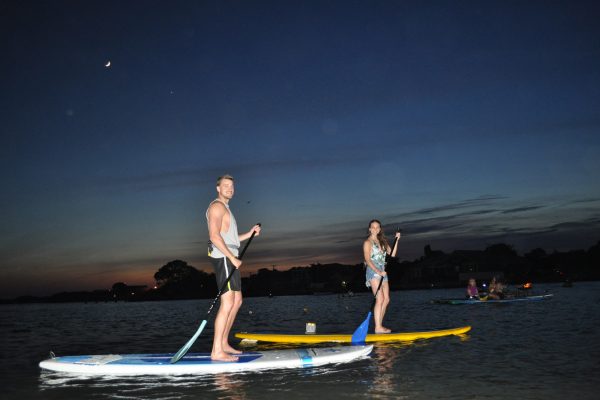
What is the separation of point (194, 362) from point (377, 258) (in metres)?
4.98

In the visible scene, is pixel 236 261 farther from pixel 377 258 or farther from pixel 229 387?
pixel 377 258

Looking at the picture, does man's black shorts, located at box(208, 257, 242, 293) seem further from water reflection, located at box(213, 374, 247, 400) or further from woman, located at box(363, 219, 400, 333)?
woman, located at box(363, 219, 400, 333)

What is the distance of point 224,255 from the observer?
24.3 ft

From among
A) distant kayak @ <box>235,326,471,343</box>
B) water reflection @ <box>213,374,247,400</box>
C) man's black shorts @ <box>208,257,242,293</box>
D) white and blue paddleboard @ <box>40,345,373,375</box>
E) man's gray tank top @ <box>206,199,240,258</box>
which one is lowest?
distant kayak @ <box>235,326,471,343</box>

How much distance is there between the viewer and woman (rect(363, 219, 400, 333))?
11141mm

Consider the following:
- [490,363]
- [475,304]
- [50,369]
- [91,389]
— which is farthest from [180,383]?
[475,304]

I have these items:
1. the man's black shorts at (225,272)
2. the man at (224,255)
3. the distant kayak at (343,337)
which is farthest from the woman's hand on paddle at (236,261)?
the distant kayak at (343,337)

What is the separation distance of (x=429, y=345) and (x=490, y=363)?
235cm

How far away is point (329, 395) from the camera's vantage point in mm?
6082

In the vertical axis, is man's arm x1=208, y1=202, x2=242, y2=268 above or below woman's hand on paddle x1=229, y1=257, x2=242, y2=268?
above

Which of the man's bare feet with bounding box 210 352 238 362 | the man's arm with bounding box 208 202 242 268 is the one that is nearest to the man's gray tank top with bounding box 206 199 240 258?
the man's arm with bounding box 208 202 242 268

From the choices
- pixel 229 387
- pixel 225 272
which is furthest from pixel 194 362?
pixel 225 272

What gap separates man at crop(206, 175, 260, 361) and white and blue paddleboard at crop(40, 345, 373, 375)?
28 cm

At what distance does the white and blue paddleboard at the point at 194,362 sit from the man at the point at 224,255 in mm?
275
